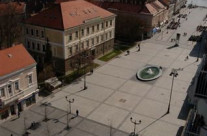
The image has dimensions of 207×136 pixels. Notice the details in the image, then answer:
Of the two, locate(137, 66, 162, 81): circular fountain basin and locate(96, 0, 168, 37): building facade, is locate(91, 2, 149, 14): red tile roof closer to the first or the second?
locate(96, 0, 168, 37): building facade

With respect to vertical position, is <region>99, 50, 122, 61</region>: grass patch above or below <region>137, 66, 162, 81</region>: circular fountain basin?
above

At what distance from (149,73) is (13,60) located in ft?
98.1

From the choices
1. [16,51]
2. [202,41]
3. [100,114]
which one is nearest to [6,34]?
[16,51]

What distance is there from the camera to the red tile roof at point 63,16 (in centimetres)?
5506

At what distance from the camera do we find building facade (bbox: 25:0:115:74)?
55000 mm

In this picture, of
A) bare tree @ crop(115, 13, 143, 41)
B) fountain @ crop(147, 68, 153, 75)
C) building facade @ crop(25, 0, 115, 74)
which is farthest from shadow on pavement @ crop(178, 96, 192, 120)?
bare tree @ crop(115, 13, 143, 41)

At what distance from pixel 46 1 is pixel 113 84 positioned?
147 feet

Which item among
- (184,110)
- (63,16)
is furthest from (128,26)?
(184,110)

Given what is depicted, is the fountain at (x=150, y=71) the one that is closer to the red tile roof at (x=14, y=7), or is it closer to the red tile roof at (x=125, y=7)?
the red tile roof at (x=125, y=7)

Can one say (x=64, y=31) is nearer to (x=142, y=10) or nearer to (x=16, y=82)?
(x=16, y=82)

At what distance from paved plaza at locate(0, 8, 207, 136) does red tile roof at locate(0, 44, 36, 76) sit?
7569mm

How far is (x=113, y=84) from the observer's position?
52.5m

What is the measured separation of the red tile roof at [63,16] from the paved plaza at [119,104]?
11983 mm

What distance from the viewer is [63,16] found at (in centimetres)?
5569
